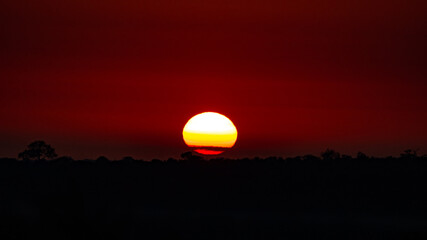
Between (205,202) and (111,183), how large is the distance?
683 centimetres

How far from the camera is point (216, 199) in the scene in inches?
1620

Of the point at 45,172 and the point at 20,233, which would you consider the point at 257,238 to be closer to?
the point at 20,233

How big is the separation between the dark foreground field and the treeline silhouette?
0.05m

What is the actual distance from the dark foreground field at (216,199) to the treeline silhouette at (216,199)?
52mm

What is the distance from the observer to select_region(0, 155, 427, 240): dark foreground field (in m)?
25.0

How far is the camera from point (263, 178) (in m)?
45.1

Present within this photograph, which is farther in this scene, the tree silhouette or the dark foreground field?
the tree silhouette

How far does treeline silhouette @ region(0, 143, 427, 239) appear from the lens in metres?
25.1

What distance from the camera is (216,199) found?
4116cm

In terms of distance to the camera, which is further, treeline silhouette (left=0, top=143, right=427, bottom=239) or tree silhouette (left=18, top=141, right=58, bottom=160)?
tree silhouette (left=18, top=141, right=58, bottom=160)

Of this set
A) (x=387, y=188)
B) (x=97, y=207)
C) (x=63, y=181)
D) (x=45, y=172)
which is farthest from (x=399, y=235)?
(x=45, y=172)

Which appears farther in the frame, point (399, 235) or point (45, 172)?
point (45, 172)

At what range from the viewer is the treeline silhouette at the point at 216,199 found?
2507 centimetres

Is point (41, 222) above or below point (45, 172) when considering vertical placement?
below
